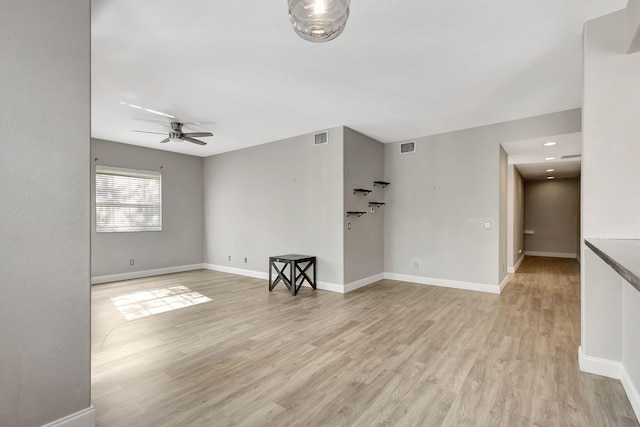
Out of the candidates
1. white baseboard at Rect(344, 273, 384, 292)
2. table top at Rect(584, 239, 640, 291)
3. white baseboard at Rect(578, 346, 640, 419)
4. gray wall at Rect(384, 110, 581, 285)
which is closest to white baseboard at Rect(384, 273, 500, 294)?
gray wall at Rect(384, 110, 581, 285)

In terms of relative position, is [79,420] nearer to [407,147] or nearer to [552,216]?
[407,147]

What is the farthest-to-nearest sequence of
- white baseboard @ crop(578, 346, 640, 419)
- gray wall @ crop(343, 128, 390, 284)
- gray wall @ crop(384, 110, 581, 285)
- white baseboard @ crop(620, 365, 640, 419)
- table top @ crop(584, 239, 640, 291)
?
gray wall @ crop(343, 128, 390, 284)
gray wall @ crop(384, 110, 581, 285)
white baseboard @ crop(578, 346, 640, 419)
white baseboard @ crop(620, 365, 640, 419)
table top @ crop(584, 239, 640, 291)

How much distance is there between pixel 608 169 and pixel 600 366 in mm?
1536

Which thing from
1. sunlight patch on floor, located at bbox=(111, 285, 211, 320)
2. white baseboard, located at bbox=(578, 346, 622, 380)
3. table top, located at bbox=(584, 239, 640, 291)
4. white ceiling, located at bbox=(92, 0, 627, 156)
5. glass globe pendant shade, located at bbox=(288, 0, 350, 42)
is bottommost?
sunlight patch on floor, located at bbox=(111, 285, 211, 320)

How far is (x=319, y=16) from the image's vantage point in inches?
54.6

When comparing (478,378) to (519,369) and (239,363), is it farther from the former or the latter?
(239,363)

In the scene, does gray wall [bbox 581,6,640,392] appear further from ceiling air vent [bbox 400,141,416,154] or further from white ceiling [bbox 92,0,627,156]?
ceiling air vent [bbox 400,141,416,154]

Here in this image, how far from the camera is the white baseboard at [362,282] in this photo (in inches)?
198

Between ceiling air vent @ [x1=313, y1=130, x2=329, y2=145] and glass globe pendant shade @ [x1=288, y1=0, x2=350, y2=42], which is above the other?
ceiling air vent @ [x1=313, y1=130, x2=329, y2=145]

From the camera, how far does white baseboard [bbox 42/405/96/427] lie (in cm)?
164

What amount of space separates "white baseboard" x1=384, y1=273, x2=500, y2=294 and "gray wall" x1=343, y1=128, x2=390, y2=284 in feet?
1.20

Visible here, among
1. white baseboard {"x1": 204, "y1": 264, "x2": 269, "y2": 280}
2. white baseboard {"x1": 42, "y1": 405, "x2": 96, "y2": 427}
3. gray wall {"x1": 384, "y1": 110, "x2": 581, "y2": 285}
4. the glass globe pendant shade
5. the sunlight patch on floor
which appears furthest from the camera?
white baseboard {"x1": 204, "y1": 264, "x2": 269, "y2": 280}

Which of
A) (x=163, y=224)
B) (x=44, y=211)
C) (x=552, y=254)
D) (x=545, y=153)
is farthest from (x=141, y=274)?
(x=552, y=254)

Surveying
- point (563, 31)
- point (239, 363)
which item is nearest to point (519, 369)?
point (239, 363)
